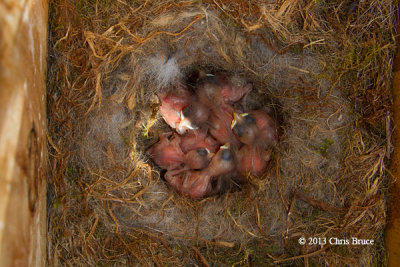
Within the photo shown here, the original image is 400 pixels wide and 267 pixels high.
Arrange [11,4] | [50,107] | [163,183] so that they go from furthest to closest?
[163,183], [50,107], [11,4]

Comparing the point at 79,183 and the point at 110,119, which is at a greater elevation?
the point at 110,119

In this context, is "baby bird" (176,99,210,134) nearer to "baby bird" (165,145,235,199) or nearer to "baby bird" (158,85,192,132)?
"baby bird" (158,85,192,132)

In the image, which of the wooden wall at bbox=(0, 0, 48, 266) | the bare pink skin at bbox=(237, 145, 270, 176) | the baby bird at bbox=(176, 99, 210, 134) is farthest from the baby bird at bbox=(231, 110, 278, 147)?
the wooden wall at bbox=(0, 0, 48, 266)

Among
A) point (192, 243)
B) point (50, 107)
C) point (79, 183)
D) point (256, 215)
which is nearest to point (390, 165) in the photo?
point (256, 215)

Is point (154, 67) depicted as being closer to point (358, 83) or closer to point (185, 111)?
point (185, 111)

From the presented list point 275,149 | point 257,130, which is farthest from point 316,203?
point 257,130

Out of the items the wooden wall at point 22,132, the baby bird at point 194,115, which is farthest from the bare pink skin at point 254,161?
the wooden wall at point 22,132

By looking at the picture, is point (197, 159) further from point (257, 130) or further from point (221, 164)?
point (257, 130)

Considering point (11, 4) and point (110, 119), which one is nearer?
point (11, 4)
